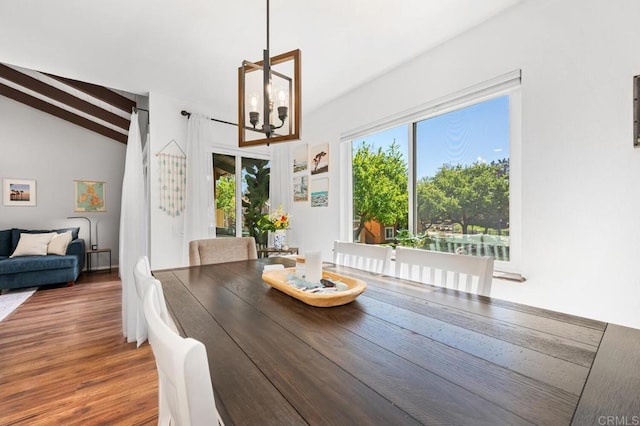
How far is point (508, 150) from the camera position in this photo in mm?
1863

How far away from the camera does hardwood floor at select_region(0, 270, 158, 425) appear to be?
5.02 feet

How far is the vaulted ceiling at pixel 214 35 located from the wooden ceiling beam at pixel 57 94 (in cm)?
186

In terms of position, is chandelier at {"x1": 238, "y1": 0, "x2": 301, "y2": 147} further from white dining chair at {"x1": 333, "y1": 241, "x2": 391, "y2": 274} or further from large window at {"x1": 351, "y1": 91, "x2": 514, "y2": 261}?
large window at {"x1": 351, "y1": 91, "x2": 514, "y2": 261}

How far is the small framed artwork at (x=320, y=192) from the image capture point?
327cm

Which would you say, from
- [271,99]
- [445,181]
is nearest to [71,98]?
[271,99]

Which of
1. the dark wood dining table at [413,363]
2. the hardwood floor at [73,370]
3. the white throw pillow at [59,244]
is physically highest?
the dark wood dining table at [413,363]

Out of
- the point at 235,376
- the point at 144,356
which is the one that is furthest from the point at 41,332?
the point at 235,376

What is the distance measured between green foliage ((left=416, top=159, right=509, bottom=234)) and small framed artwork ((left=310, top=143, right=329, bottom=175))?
1224mm

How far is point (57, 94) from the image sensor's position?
390cm

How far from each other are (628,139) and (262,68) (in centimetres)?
187

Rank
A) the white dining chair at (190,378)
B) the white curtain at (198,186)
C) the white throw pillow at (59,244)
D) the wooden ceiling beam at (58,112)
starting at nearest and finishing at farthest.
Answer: the white dining chair at (190,378) < the white curtain at (198,186) < the white throw pillow at (59,244) < the wooden ceiling beam at (58,112)

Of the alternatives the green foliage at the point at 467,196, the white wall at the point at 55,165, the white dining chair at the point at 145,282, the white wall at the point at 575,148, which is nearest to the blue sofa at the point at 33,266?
the white wall at the point at 55,165

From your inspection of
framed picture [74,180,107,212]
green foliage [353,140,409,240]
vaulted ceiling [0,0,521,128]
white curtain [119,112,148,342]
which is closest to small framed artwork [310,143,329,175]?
green foliage [353,140,409,240]

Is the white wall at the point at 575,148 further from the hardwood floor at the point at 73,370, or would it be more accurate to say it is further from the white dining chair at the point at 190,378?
the hardwood floor at the point at 73,370
